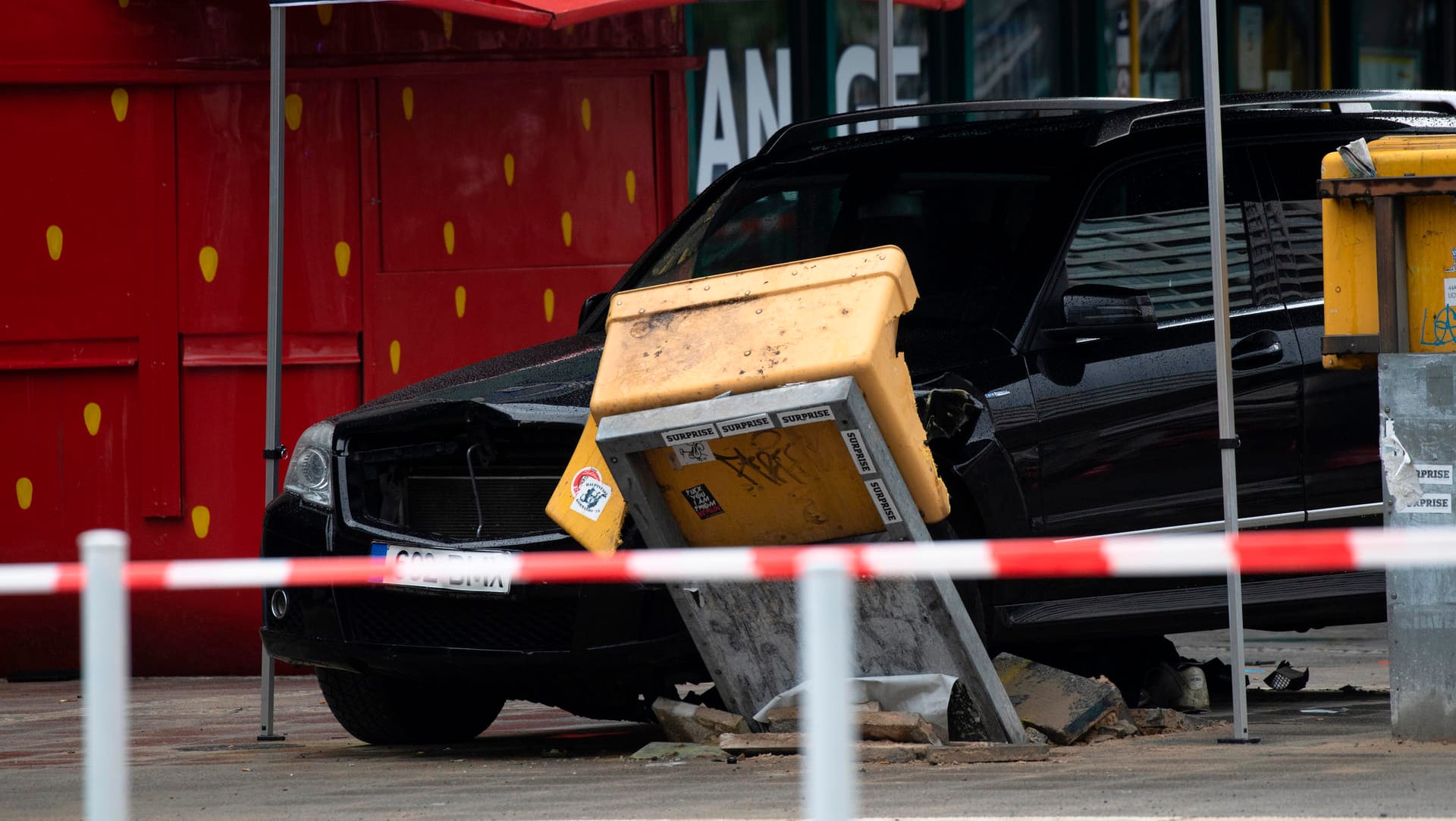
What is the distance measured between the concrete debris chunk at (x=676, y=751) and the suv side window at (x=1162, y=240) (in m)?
1.93

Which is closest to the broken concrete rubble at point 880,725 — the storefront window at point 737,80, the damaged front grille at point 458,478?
the damaged front grille at point 458,478

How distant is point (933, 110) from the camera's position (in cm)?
742

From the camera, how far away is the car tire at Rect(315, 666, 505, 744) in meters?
6.69

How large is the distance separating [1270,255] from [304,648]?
3366 mm

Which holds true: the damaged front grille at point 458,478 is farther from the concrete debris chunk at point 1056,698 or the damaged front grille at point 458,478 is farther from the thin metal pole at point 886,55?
the thin metal pole at point 886,55

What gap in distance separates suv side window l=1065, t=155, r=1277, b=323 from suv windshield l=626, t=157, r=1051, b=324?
202 millimetres

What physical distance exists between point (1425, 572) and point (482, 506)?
270 cm

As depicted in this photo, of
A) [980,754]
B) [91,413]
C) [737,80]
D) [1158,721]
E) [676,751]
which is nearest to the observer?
[980,754]

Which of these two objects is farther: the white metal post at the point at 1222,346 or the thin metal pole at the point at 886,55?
the thin metal pole at the point at 886,55

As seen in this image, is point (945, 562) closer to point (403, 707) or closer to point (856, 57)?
point (403, 707)

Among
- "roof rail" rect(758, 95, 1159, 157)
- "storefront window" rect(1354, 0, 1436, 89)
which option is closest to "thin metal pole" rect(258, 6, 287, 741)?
"roof rail" rect(758, 95, 1159, 157)

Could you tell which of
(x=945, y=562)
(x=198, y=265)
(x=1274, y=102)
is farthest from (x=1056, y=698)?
(x=198, y=265)

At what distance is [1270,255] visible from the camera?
6.68 metres

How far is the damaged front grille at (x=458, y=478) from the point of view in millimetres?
5852
